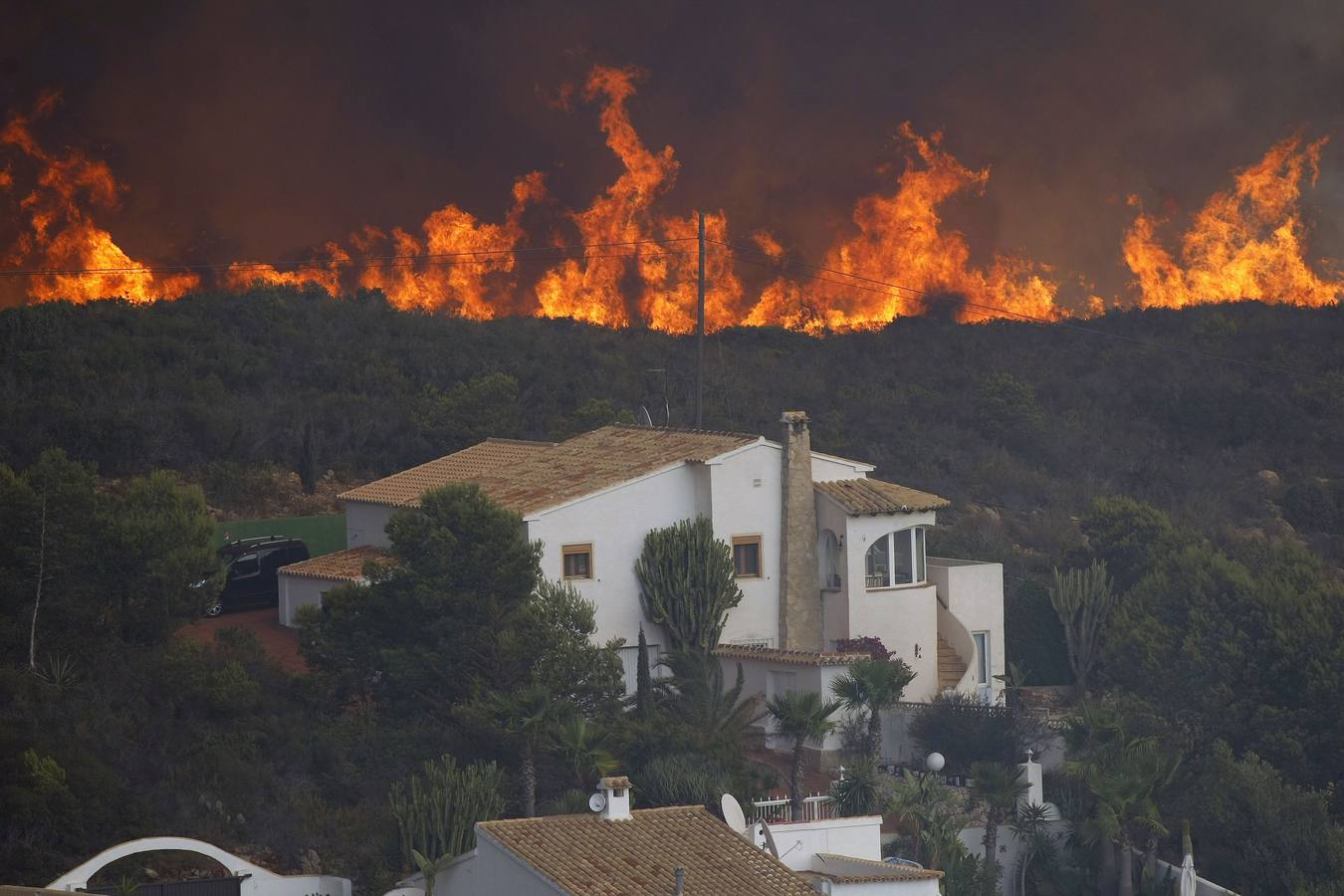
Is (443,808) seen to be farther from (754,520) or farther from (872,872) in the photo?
(754,520)

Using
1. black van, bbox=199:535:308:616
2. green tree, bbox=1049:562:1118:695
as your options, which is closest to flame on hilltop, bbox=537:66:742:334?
black van, bbox=199:535:308:616

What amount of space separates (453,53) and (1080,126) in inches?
1093

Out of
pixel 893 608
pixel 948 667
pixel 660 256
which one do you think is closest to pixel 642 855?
pixel 893 608

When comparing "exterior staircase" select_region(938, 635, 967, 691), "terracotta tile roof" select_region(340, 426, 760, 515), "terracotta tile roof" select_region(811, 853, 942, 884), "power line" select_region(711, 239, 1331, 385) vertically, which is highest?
"power line" select_region(711, 239, 1331, 385)

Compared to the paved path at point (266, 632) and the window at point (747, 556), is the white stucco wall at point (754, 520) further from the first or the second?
the paved path at point (266, 632)

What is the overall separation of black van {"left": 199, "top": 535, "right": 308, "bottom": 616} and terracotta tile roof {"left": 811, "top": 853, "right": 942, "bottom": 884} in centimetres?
1658

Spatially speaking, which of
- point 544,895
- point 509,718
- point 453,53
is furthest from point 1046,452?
point 544,895

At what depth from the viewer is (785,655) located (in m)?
37.2

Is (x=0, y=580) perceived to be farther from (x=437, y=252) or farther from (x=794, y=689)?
(x=437, y=252)

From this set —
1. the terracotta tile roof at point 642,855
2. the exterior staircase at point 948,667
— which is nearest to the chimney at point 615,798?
the terracotta tile roof at point 642,855

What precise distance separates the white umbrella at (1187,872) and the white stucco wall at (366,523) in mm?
16970

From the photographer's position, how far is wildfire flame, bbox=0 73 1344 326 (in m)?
70.8

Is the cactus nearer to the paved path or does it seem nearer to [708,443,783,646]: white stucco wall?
the paved path

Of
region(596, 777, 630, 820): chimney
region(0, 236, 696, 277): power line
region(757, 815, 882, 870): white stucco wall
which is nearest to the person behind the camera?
region(596, 777, 630, 820): chimney
